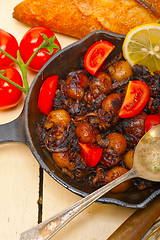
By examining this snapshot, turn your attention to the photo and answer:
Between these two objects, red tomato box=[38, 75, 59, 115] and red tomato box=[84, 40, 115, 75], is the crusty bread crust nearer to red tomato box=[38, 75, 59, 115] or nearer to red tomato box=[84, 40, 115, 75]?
red tomato box=[84, 40, 115, 75]

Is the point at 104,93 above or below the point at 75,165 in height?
above

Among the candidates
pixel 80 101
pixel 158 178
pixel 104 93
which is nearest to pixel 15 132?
pixel 80 101

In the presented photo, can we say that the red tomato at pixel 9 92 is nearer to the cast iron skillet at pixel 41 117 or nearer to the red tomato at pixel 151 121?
the cast iron skillet at pixel 41 117

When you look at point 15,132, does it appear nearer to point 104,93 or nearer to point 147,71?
point 104,93

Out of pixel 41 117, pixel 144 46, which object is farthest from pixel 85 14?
pixel 41 117

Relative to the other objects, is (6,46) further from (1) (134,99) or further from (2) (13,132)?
(1) (134,99)

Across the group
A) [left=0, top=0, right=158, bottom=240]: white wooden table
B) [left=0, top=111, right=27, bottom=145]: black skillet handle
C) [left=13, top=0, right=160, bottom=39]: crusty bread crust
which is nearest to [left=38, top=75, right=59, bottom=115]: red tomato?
[left=0, top=111, right=27, bottom=145]: black skillet handle
